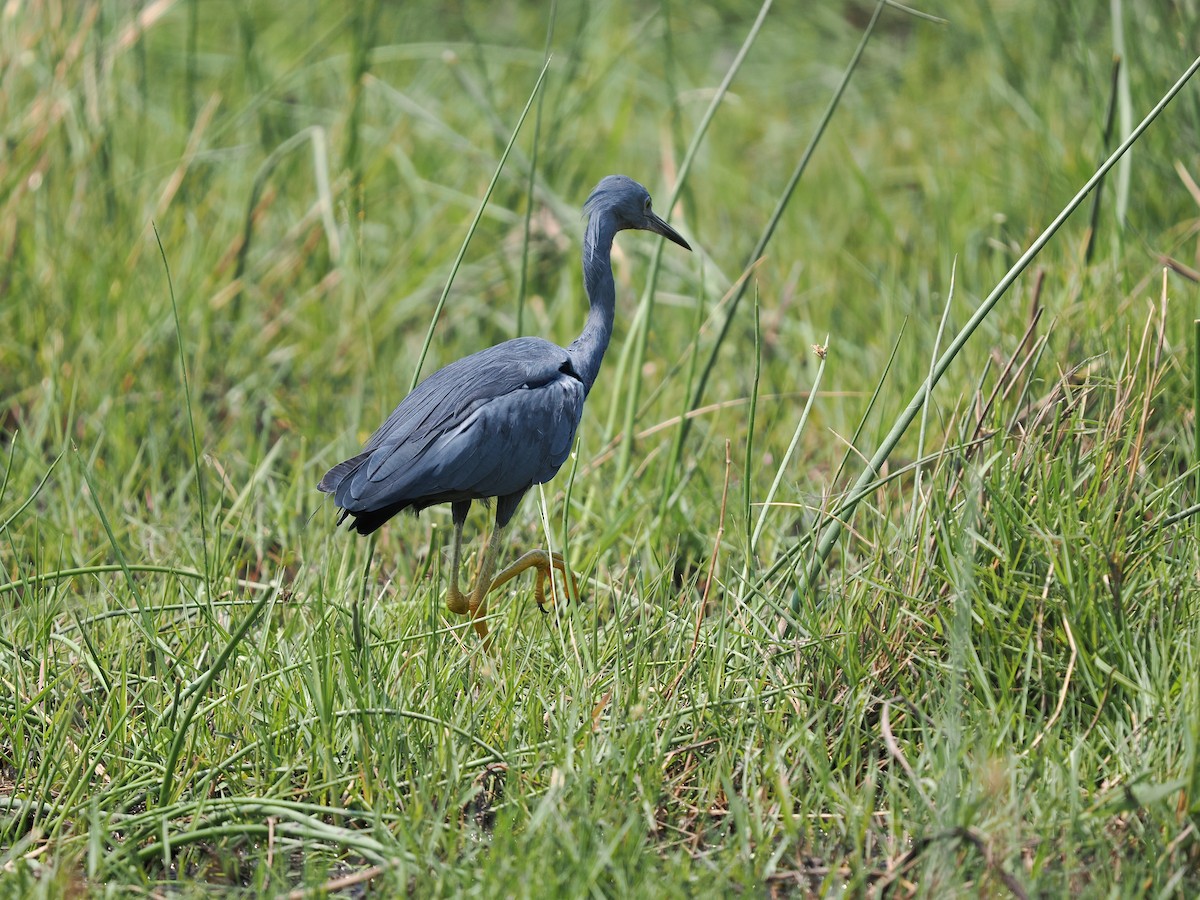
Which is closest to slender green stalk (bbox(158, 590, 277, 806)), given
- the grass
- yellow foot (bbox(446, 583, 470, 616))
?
the grass

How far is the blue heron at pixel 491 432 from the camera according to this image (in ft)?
9.47

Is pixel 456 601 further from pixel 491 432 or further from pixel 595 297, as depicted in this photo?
pixel 595 297

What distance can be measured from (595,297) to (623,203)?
25 centimetres

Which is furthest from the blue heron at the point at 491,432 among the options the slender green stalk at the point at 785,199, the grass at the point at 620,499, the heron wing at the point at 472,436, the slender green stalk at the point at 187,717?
the slender green stalk at the point at 187,717

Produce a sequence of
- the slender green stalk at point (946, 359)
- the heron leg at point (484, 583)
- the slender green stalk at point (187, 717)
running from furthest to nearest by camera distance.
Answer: the heron leg at point (484, 583) → the slender green stalk at point (946, 359) → the slender green stalk at point (187, 717)

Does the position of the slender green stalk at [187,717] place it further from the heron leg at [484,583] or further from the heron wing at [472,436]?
the heron leg at [484,583]

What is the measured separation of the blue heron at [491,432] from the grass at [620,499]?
122 mm

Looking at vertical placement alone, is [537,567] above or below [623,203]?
below

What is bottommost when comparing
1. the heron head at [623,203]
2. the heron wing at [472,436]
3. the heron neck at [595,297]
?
the heron wing at [472,436]

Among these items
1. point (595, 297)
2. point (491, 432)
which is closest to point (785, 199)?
point (595, 297)

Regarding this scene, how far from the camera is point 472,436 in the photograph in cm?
292

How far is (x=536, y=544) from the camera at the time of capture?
149 inches

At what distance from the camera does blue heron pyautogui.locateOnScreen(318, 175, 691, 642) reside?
9.47ft

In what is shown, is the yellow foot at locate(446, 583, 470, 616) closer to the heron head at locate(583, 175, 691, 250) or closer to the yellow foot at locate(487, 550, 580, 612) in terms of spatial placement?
the yellow foot at locate(487, 550, 580, 612)
